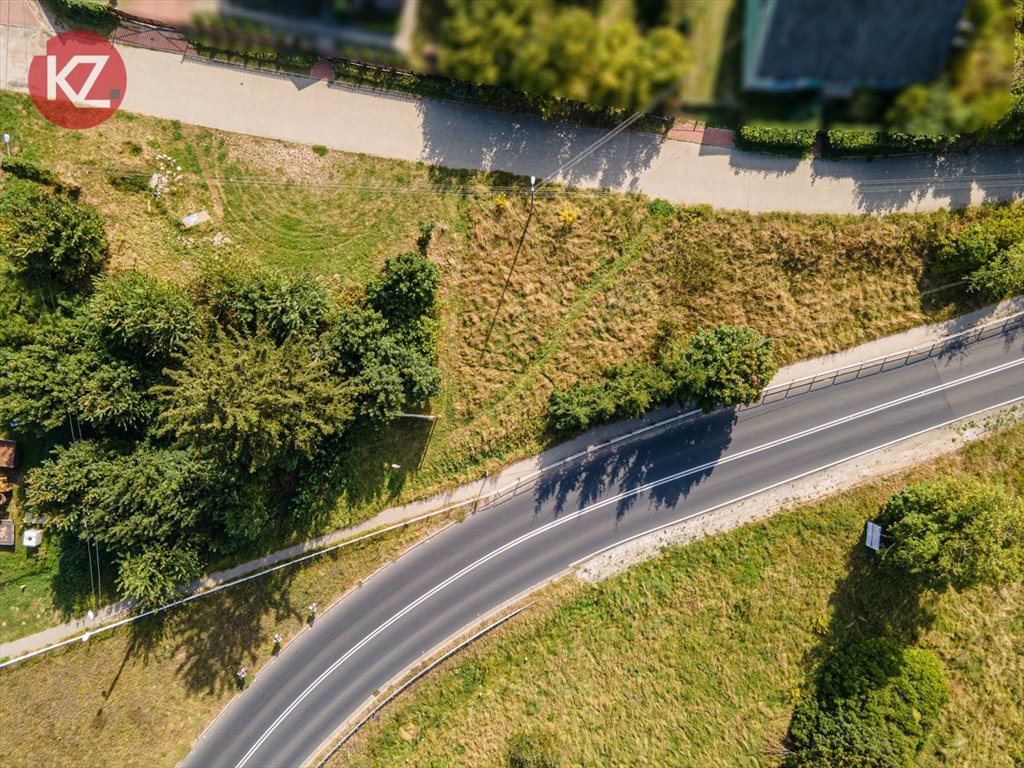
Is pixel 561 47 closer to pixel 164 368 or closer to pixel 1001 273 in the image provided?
pixel 164 368

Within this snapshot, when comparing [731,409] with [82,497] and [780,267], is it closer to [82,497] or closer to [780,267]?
[780,267]

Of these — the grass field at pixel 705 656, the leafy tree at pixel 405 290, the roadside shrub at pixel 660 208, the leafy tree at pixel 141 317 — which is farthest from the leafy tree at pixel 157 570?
the roadside shrub at pixel 660 208

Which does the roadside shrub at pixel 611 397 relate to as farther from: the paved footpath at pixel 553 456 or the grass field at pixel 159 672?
the grass field at pixel 159 672

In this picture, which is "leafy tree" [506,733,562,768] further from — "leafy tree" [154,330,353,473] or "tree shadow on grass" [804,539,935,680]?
"leafy tree" [154,330,353,473]

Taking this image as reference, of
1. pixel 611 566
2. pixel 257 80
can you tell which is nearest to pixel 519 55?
pixel 257 80

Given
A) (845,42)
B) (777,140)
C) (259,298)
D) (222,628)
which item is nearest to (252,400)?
(259,298)

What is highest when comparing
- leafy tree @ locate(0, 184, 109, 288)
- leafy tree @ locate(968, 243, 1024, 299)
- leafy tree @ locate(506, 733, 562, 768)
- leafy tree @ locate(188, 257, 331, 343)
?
leafy tree @ locate(968, 243, 1024, 299)

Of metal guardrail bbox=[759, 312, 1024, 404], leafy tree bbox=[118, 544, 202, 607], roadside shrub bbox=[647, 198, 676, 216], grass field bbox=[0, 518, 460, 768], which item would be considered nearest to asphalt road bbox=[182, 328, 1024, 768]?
metal guardrail bbox=[759, 312, 1024, 404]
